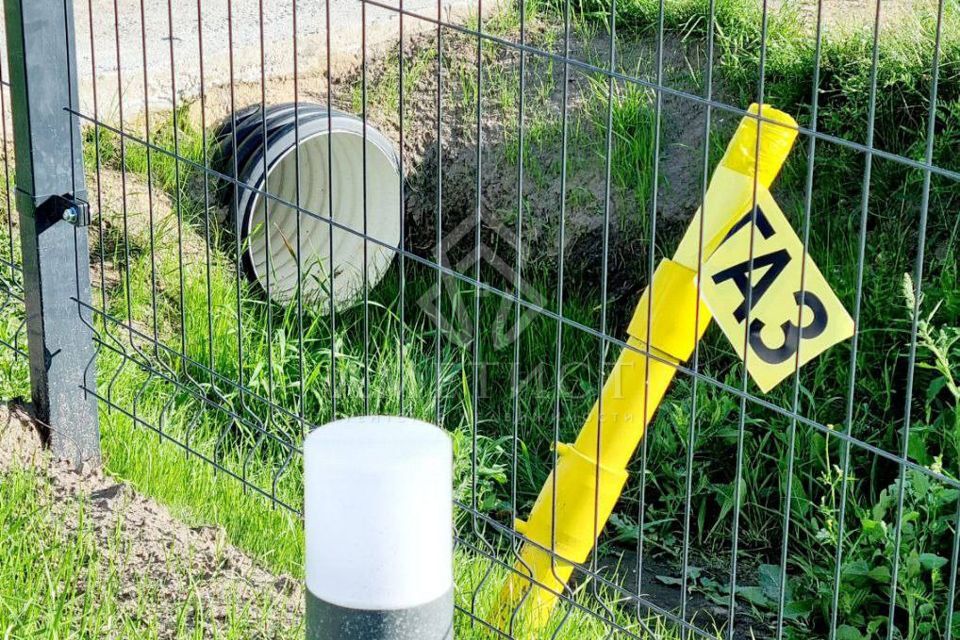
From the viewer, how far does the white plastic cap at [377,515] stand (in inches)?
63.2

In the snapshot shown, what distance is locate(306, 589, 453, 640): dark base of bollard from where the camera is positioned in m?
1.67

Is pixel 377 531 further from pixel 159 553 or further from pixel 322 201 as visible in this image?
pixel 322 201

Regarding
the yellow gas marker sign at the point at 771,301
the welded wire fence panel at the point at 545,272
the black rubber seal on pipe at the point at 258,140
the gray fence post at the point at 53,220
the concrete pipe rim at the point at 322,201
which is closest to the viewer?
the yellow gas marker sign at the point at 771,301

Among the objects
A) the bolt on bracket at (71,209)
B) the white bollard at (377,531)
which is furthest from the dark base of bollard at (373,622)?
the bolt on bracket at (71,209)

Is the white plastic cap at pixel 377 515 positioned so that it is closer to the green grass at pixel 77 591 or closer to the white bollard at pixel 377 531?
the white bollard at pixel 377 531

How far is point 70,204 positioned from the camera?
344 centimetres

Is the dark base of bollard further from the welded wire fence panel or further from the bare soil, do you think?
the welded wire fence panel

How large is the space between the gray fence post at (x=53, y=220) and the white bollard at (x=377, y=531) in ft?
6.44

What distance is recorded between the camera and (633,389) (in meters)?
3.13

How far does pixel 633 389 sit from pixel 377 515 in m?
1.59

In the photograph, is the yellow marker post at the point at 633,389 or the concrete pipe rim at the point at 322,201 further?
the concrete pipe rim at the point at 322,201

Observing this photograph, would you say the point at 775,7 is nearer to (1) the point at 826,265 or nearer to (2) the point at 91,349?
(1) the point at 826,265

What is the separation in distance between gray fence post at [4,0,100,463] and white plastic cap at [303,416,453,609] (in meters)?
1.98

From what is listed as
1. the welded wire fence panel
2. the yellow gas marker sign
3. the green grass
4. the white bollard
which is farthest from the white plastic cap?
the welded wire fence panel
